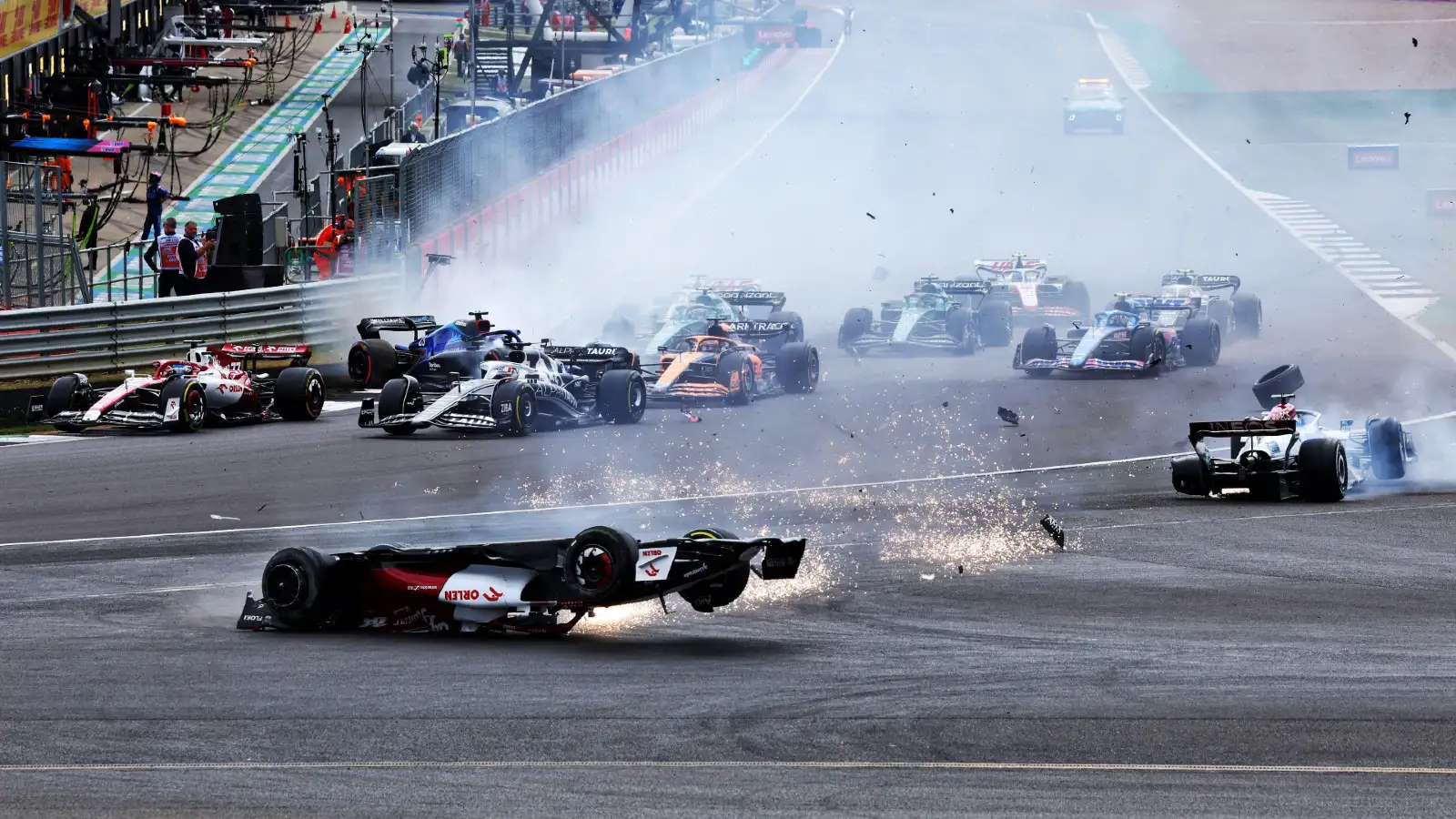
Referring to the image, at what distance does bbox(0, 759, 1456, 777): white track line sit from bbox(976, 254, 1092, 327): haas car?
938 inches

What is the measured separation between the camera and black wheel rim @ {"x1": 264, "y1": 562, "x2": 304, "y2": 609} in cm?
1055

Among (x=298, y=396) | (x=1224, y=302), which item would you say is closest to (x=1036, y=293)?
(x=1224, y=302)

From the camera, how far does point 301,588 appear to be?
415 inches

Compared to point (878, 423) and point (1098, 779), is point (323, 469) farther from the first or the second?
point (1098, 779)

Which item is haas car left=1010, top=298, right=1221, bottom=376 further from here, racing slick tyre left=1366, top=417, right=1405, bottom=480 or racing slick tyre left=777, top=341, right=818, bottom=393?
racing slick tyre left=1366, top=417, right=1405, bottom=480

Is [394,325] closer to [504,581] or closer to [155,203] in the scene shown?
[155,203]

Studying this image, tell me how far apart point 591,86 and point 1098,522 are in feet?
86.3

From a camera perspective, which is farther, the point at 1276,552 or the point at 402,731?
the point at 1276,552

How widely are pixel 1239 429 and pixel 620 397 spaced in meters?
7.37

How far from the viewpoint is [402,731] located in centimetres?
836

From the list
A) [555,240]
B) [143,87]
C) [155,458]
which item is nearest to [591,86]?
[555,240]

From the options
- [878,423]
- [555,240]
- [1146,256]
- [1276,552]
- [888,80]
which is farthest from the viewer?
[888,80]

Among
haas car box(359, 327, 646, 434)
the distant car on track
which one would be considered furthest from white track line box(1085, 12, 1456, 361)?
haas car box(359, 327, 646, 434)

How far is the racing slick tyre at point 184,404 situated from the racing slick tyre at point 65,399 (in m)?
0.89
